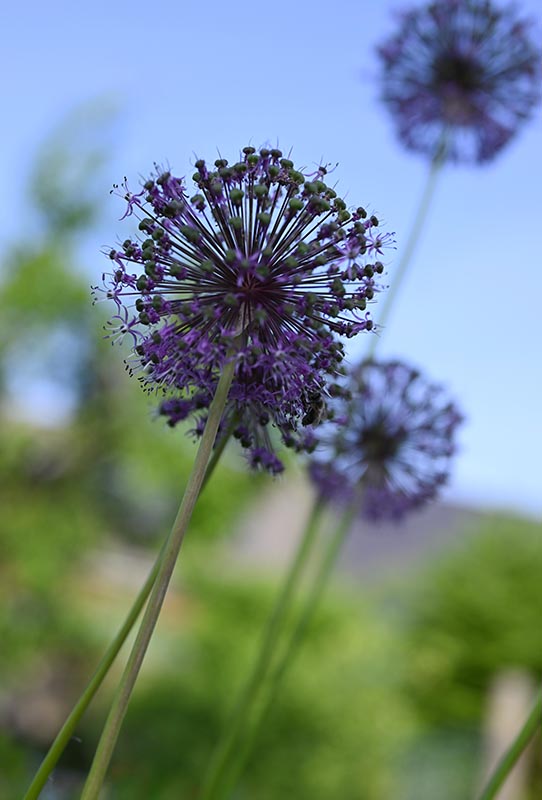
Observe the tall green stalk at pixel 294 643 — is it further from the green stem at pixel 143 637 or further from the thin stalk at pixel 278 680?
the green stem at pixel 143 637

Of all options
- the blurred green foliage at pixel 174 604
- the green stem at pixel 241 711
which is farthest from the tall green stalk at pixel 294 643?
the blurred green foliage at pixel 174 604

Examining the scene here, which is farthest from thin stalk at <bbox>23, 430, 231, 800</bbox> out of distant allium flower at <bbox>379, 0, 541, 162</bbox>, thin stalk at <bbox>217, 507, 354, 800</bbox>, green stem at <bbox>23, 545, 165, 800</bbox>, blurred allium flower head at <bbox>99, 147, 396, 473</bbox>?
distant allium flower at <bbox>379, 0, 541, 162</bbox>

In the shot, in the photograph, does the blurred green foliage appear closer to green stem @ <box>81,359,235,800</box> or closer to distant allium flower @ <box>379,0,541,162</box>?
distant allium flower @ <box>379,0,541,162</box>

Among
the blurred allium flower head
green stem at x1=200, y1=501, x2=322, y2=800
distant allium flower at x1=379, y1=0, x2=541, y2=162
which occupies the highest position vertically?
distant allium flower at x1=379, y1=0, x2=541, y2=162

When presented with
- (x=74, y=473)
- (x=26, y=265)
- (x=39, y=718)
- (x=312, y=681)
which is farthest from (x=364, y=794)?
(x=26, y=265)

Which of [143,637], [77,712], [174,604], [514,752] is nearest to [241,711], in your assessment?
[514,752]

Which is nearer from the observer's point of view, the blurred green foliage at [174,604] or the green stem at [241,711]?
the green stem at [241,711]
